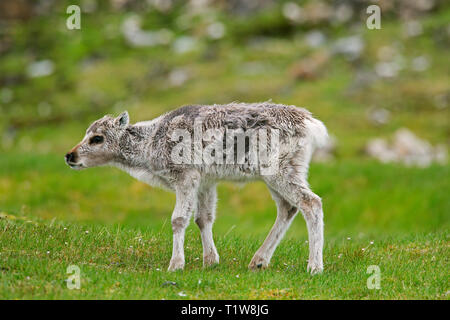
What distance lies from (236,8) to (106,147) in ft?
144

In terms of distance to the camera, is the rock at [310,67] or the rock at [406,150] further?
the rock at [310,67]

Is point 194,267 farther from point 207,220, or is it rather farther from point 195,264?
point 207,220

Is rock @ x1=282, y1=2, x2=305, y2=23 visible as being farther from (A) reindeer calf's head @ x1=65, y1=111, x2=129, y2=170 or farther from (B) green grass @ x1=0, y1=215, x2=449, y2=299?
(A) reindeer calf's head @ x1=65, y1=111, x2=129, y2=170

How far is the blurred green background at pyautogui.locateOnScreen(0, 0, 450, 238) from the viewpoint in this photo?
1005 inches

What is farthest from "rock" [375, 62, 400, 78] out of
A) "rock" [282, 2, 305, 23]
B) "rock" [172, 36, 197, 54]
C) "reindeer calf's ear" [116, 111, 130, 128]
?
"reindeer calf's ear" [116, 111, 130, 128]

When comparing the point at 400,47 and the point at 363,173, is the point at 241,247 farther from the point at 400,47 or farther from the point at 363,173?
the point at 400,47

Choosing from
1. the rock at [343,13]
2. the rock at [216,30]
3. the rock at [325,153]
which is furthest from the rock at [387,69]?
→ the rock at [216,30]

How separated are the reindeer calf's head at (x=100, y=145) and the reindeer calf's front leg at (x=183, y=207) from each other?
5.97 ft

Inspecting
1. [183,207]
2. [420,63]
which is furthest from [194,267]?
[420,63]

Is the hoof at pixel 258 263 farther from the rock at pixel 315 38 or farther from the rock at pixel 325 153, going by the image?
the rock at pixel 315 38

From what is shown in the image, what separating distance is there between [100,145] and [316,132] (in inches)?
172

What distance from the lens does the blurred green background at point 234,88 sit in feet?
83.8
